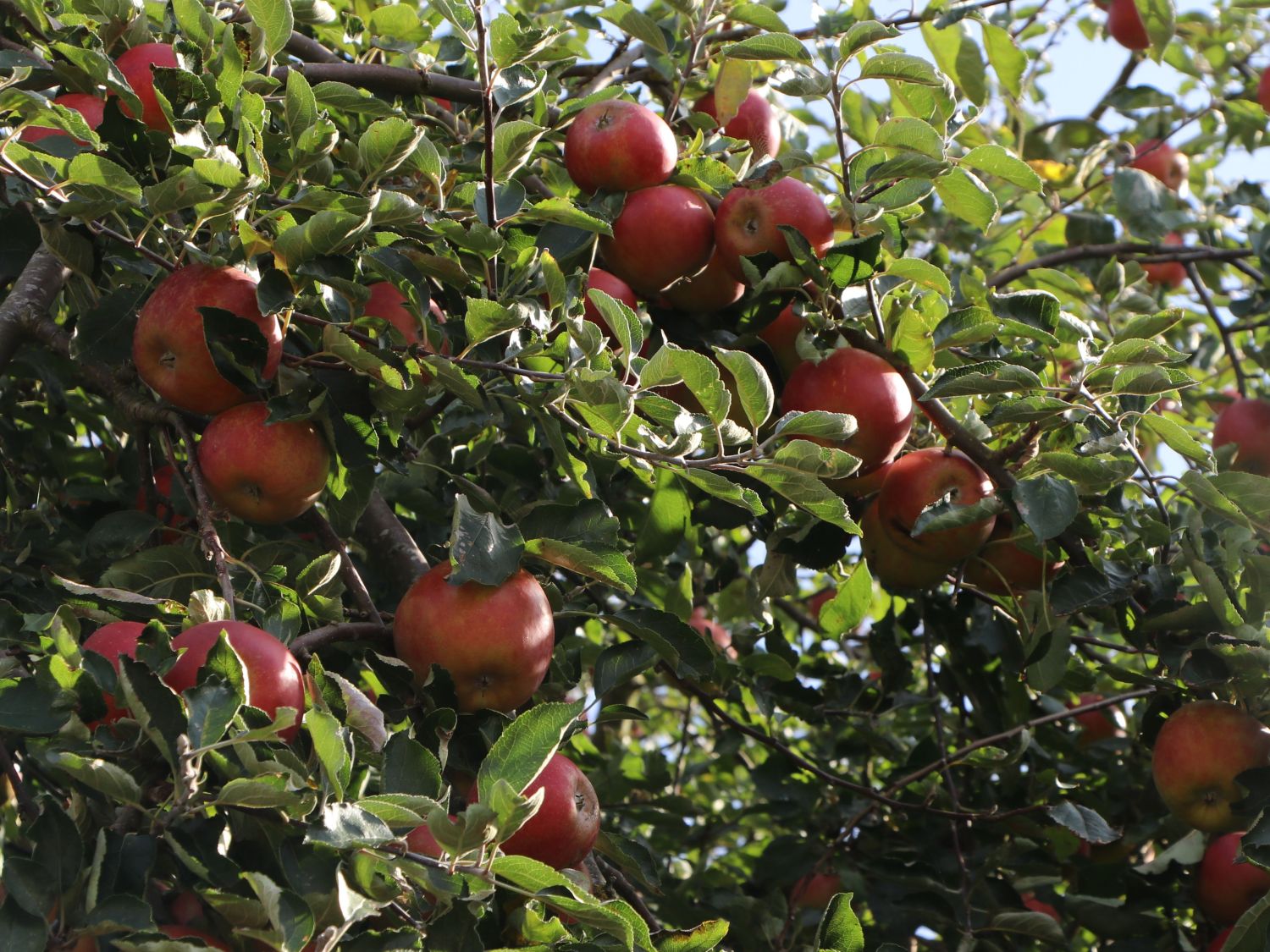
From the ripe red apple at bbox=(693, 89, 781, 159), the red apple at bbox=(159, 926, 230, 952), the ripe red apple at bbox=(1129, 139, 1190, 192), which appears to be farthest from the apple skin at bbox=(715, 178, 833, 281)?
the ripe red apple at bbox=(1129, 139, 1190, 192)

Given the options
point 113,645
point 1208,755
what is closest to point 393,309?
point 113,645

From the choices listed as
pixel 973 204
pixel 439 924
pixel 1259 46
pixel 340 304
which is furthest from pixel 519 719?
pixel 1259 46

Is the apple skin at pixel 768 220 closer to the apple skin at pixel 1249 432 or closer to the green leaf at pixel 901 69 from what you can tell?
the green leaf at pixel 901 69

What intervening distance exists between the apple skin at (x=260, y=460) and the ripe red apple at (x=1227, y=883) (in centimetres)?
147

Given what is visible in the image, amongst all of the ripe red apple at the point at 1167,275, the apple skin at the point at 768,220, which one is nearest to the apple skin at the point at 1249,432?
the ripe red apple at the point at 1167,275

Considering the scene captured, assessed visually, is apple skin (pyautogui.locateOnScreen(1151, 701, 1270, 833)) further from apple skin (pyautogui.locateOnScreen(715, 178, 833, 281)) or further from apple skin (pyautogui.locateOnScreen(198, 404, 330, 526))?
apple skin (pyautogui.locateOnScreen(198, 404, 330, 526))

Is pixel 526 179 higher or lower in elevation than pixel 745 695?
higher

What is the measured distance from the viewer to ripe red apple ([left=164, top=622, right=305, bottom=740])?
1.26 metres

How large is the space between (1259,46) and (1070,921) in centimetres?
229

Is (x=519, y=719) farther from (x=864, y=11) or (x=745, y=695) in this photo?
(x=745, y=695)

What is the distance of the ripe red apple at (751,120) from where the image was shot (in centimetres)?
234

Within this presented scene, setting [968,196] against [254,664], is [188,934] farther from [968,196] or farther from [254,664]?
[968,196]

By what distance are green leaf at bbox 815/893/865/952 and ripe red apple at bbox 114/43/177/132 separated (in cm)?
128

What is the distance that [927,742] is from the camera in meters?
2.38
